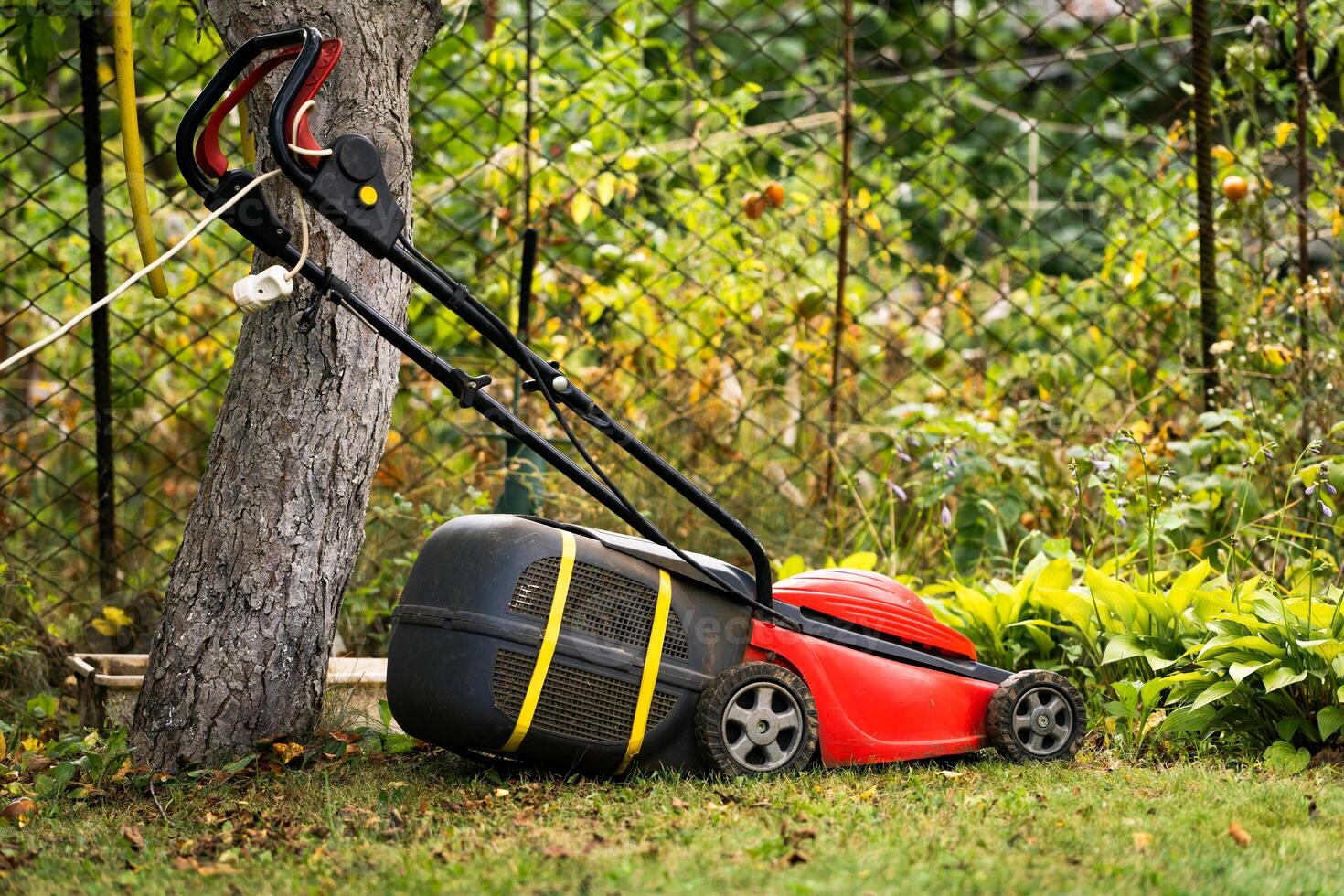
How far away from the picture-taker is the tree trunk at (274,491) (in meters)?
2.68

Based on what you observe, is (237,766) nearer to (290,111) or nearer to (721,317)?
(290,111)

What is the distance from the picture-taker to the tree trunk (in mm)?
2684

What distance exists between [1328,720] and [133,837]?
2.25 metres

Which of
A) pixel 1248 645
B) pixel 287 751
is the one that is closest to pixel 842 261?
pixel 1248 645

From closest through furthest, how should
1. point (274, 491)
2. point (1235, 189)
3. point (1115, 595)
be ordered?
point (274, 491)
point (1115, 595)
point (1235, 189)

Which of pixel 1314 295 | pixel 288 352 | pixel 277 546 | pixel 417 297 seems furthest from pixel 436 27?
pixel 1314 295

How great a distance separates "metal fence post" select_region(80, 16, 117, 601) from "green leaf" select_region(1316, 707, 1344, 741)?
10.4 feet

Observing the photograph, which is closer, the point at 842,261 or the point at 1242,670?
the point at 1242,670

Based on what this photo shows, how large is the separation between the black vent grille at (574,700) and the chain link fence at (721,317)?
1389 millimetres

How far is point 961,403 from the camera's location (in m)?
4.68

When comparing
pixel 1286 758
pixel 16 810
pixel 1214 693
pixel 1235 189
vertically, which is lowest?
pixel 16 810

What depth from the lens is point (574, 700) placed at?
2.46m

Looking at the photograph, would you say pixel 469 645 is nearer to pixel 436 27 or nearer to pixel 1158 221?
pixel 436 27

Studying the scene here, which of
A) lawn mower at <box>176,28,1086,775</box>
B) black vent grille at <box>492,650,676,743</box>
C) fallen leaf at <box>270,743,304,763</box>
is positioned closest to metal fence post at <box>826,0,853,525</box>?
lawn mower at <box>176,28,1086,775</box>
